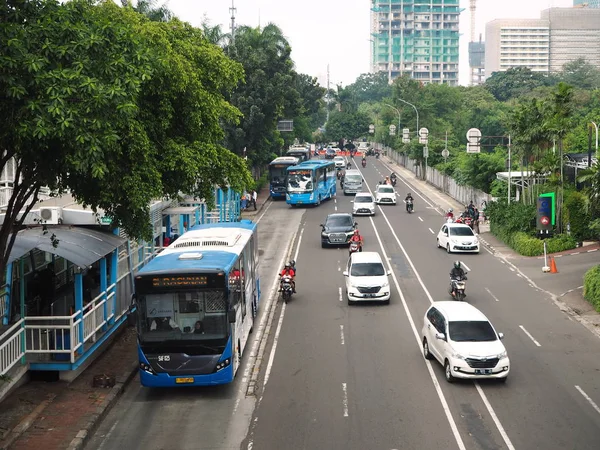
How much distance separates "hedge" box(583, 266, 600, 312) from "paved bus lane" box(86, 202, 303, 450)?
1346 cm

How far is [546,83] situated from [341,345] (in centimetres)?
14488

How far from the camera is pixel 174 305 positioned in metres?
19.1

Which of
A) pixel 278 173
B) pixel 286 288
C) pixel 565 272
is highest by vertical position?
pixel 278 173

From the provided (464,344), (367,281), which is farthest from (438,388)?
(367,281)

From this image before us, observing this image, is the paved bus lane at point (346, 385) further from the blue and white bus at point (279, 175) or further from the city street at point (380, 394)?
the blue and white bus at point (279, 175)

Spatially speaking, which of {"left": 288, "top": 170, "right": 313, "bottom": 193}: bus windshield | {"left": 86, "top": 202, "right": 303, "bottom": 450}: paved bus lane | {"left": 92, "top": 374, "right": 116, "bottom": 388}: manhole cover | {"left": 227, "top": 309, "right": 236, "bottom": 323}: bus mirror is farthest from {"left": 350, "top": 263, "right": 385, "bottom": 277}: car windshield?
{"left": 288, "top": 170, "right": 313, "bottom": 193}: bus windshield

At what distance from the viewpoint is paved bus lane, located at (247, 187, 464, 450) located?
16.8 meters

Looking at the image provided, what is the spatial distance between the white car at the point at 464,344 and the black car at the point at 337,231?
20777mm

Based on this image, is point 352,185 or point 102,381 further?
point 352,185

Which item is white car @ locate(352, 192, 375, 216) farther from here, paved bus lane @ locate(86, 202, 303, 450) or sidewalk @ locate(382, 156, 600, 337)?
paved bus lane @ locate(86, 202, 303, 450)

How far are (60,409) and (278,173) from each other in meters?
47.4

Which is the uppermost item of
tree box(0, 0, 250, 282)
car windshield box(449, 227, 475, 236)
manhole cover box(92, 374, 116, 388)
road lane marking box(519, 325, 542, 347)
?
tree box(0, 0, 250, 282)

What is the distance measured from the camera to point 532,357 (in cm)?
2300

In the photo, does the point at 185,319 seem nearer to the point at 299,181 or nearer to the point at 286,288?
the point at 286,288
